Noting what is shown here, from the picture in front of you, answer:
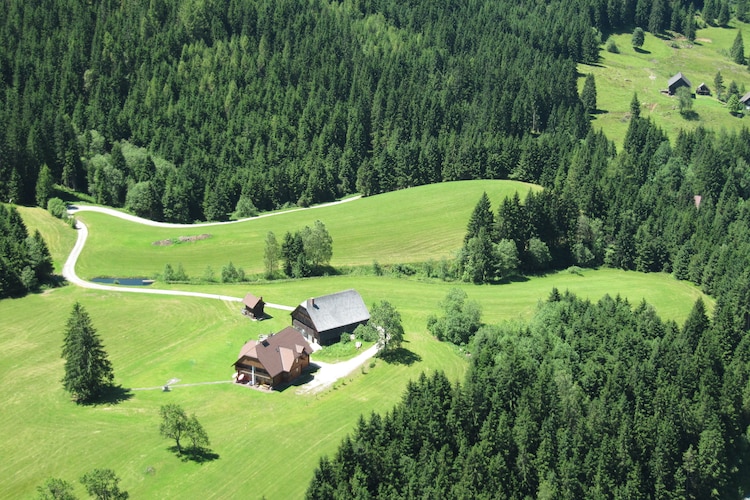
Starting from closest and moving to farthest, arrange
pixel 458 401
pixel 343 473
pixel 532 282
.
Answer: pixel 343 473 → pixel 458 401 → pixel 532 282

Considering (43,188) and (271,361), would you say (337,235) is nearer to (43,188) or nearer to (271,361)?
(271,361)

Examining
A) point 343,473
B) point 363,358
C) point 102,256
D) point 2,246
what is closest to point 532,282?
point 363,358

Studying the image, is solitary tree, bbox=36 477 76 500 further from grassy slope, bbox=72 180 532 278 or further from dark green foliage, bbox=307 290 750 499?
grassy slope, bbox=72 180 532 278

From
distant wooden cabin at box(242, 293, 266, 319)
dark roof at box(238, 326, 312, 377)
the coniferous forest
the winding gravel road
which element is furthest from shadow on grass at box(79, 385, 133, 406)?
the coniferous forest

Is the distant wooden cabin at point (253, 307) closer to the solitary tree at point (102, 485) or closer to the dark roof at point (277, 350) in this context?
the dark roof at point (277, 350)

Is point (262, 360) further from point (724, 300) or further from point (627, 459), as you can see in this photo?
point (724, 300)

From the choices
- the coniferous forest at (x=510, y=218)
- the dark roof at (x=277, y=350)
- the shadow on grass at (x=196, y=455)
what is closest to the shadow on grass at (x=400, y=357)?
the coniferous forest at (x=510, y=218)
